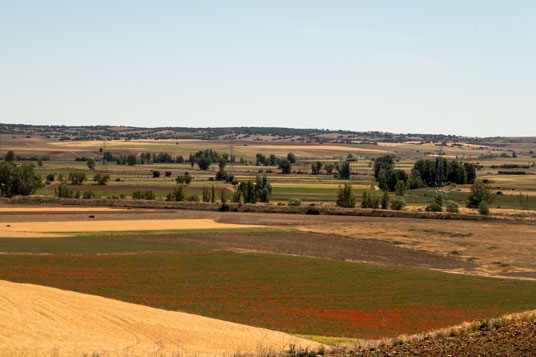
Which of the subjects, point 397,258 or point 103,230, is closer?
point 397,258

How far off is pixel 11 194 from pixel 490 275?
370 ft

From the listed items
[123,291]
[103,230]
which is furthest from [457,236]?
[123,291]

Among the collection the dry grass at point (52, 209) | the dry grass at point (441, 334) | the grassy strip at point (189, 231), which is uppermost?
the dry grass at point (441, 334)

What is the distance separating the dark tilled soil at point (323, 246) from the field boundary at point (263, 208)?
94.6 feet

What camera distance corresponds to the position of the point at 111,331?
3250 centimetres

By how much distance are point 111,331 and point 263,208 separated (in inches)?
3565

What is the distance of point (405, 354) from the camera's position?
24703 mm

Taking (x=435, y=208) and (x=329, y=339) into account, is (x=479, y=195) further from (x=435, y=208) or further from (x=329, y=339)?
(x=329, y=339)

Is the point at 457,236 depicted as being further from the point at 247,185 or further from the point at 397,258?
the point at 247,185

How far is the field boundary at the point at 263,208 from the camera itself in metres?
109

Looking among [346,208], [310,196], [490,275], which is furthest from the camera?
[310,196]

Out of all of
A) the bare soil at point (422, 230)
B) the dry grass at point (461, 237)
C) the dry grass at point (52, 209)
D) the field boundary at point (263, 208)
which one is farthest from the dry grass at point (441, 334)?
the dry grass at point (52, 209)

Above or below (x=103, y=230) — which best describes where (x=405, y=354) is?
above

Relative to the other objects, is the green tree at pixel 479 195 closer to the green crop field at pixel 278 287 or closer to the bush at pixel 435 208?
the bush at pixel 435 208
